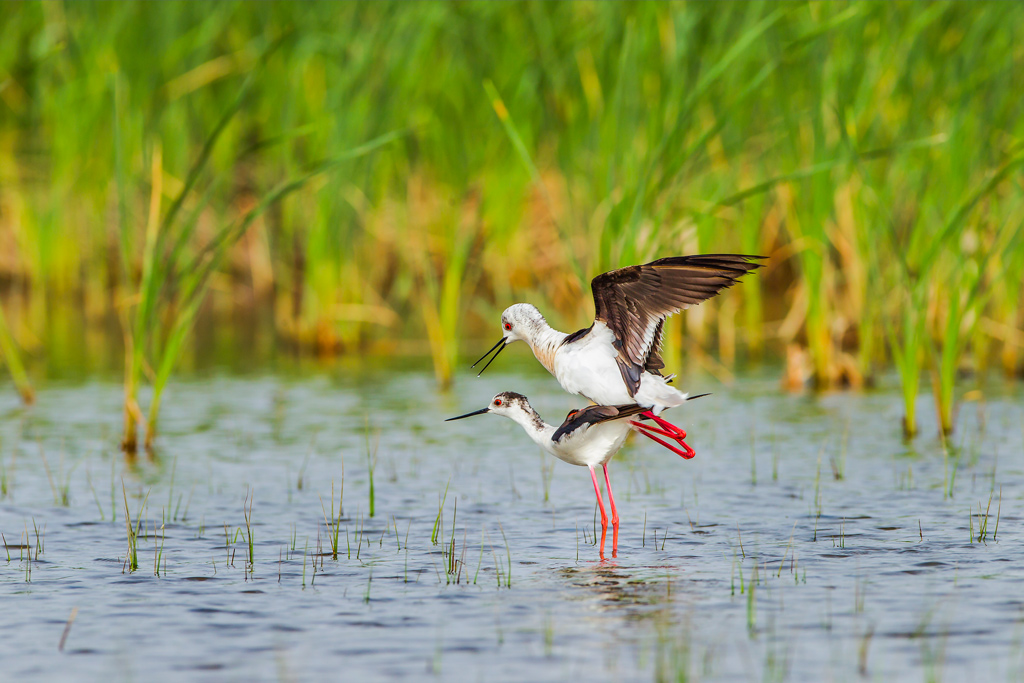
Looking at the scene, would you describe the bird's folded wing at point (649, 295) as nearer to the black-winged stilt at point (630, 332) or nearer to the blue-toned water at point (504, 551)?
the black-winged stilt at point (630, 332)

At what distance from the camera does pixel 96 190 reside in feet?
48.7

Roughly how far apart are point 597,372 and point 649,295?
395mm

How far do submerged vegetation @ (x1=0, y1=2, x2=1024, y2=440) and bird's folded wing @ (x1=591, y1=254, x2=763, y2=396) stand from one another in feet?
8.04

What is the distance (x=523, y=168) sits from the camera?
12758mm

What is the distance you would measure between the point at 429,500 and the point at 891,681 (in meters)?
3.54

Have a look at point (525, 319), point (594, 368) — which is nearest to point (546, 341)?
point (525, 319)

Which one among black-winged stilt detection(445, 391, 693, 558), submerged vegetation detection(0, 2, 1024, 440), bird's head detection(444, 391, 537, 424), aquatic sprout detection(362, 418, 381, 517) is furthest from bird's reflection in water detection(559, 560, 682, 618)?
submerged vegetation detection(0, 2, 1024, 440)

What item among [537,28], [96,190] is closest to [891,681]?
[537,28]

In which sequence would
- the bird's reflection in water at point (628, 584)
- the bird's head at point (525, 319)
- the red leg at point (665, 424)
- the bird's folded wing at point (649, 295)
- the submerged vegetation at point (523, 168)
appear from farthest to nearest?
the submerged vegetation at point (523, 168) → the bird's head at point (525, 319) → the red leg at point (665, 424) → the bird's folded wing at point (649, 295) → the bird's reflection in water at point (628, 584)

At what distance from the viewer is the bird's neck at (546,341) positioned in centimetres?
579

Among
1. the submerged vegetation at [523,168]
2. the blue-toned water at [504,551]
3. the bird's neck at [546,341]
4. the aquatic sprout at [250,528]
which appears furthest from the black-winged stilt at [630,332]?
the submerged vegetation at [523,168]

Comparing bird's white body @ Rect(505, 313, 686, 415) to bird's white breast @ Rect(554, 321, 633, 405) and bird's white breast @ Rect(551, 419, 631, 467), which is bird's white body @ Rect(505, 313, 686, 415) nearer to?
bird's white breast @ Rect(554, 321, 633, 405)

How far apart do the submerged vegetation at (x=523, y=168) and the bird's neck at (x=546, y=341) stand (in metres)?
2.31

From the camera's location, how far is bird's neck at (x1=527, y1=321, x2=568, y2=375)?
5785 millimetres
